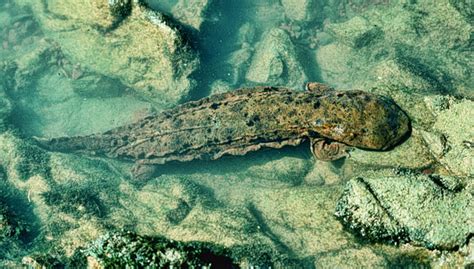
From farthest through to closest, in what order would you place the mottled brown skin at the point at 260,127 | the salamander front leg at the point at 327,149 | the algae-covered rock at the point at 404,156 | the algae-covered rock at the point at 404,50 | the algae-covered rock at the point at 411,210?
1. the algae-covered rock at the point at 404,50
2. the salamander front leg at the point at 327,149
3. the mottled brown skin at the point at 260,127
4. the algae-covered rock at the point at 404,156
5. the algae-covered rock at the point at 411,210

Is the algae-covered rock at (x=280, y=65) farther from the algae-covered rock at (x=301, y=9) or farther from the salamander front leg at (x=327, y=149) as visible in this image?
the salamander front leg at (x=327, y=149)

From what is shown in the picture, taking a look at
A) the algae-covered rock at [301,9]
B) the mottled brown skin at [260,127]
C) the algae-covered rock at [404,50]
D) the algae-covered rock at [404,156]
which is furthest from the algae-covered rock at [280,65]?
the algae-covered rock at [404,156]

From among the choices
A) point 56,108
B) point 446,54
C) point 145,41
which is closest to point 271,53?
point 145,41

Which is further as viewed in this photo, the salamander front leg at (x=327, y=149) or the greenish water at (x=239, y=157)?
the salamander front leg at (x=327, y=149)

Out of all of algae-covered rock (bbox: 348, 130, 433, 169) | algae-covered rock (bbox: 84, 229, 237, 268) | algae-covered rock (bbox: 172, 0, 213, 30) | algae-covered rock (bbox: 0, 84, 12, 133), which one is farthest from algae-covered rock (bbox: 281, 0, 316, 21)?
algae-covered rock (bbox: 84, 229, 237, 268)

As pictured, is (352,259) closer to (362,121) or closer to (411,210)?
(411,210)

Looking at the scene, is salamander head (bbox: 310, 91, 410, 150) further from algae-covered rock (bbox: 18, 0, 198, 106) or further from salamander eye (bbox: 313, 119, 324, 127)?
algae-covered rock (bbox: 18, 0, 198, 106)

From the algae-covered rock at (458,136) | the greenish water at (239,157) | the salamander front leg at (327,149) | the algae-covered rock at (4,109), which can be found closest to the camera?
the greenish water at (239,157)

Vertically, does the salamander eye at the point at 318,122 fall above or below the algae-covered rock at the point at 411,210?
below

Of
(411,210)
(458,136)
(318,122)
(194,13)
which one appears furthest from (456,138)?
(194,13)
